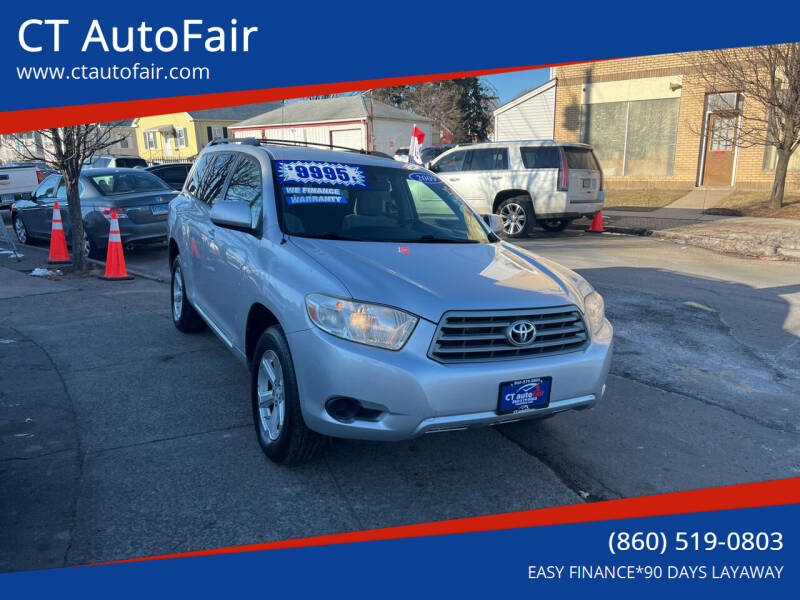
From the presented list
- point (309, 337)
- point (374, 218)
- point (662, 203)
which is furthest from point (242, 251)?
point (662, 203)

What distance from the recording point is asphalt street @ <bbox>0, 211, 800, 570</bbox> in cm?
317

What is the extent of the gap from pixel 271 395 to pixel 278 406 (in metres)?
0.14

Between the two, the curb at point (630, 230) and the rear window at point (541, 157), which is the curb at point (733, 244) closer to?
the curb at point (630, 230)

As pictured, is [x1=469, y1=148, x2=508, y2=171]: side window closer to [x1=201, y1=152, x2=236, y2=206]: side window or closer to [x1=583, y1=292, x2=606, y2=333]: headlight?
[x1=201, y1=152, x2=236, y2=206]: side window

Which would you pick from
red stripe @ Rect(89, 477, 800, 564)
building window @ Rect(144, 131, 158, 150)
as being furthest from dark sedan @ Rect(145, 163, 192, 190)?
building window @ Rect(144, 131, 158, 150)

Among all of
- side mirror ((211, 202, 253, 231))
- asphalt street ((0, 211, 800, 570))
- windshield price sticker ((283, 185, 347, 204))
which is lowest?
asphalt street ((0, 211, 800, 570))

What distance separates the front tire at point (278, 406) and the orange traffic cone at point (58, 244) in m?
8.25

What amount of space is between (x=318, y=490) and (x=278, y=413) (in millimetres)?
494

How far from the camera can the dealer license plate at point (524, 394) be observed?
3197 millimetres

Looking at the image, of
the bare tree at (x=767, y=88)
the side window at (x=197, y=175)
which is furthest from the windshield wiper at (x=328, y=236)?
the bare tree at (x=767, y=88)

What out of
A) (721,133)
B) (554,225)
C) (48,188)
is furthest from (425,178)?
(721,133)

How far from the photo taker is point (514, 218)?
42.8ft

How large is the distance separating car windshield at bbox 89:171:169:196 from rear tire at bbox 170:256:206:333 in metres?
5.34

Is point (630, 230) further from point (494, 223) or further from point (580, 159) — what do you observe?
point (494, 223)
